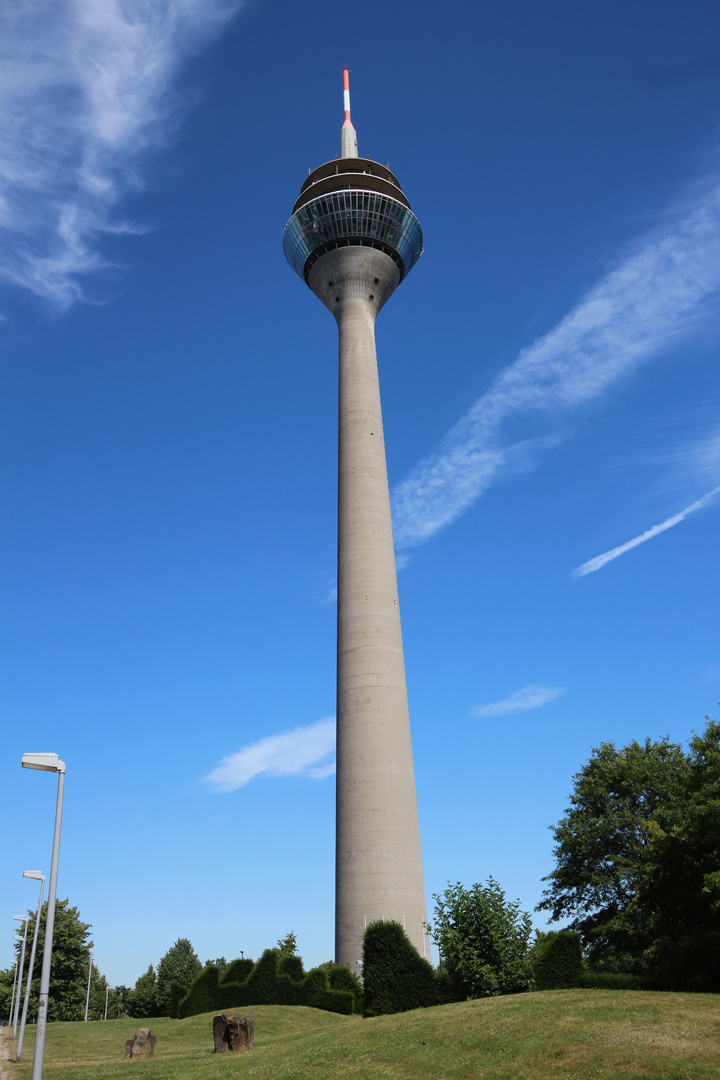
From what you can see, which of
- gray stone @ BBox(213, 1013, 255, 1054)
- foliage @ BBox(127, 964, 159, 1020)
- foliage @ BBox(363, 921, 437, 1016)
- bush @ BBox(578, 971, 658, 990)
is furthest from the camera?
foliage @ BBox(127, 964, 159, 1020)

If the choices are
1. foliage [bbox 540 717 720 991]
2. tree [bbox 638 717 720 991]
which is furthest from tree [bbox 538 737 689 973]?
tree [bbox 638 717 720 991]

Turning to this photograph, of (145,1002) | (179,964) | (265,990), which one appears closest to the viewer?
(265,990)

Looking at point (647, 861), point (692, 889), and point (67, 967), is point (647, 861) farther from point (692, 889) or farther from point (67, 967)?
point (67, 967)

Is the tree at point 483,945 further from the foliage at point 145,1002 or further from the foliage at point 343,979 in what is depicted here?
the foliage at point 145,1002

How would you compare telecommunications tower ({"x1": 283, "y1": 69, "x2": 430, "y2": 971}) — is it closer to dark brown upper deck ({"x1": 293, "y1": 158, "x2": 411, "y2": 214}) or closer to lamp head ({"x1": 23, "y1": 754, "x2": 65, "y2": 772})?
dark brown upper deck ({"x1": 293, "y1": 158, "x2": 411, "y2": 214})

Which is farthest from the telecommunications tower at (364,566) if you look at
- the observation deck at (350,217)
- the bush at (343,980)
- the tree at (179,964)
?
the tree at (179,964)

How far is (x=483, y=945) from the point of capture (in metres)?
35.2

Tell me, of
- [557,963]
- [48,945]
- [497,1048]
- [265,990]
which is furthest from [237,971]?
[48,945]

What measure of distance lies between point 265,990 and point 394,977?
17992mm

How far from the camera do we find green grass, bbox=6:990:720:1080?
69.5 feet

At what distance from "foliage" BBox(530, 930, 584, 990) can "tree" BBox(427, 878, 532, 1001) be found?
1.93ft

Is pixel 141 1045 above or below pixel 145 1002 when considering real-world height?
above

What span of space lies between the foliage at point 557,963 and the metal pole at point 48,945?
21949mm

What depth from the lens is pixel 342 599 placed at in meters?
58.1
